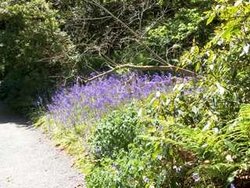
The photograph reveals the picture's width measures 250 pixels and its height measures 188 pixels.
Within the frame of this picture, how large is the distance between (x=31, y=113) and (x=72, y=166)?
5.45 meters

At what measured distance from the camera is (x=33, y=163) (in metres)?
7.32

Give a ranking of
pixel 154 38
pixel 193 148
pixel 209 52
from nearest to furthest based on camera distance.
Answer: pixel 193 148 → pixel 209 52 → pixel 154 38

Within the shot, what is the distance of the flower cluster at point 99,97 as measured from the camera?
26.1 ft

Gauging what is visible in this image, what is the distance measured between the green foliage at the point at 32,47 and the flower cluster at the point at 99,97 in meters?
2.48

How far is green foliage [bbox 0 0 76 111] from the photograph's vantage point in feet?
43.3

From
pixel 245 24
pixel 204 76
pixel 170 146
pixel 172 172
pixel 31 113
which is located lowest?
pixel 31 113


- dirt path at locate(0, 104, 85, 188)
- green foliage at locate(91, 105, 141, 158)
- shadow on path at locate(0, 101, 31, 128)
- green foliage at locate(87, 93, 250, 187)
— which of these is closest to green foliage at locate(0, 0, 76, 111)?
shadow on path at locate(0, 101, 31, 128)

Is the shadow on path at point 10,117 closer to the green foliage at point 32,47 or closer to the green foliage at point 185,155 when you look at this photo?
the green foliage at point 32,47

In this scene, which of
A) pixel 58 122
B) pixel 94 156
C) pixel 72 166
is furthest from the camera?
pixel 58 122

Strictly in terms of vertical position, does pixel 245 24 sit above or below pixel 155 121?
above

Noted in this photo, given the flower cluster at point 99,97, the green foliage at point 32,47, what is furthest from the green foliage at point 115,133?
the green foliage at point 32,47

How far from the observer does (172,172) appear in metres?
3.10

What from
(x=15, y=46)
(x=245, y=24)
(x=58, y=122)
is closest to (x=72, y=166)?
(x=58, y=122)

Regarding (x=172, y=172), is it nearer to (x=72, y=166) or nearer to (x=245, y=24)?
(x=245, y=24)
